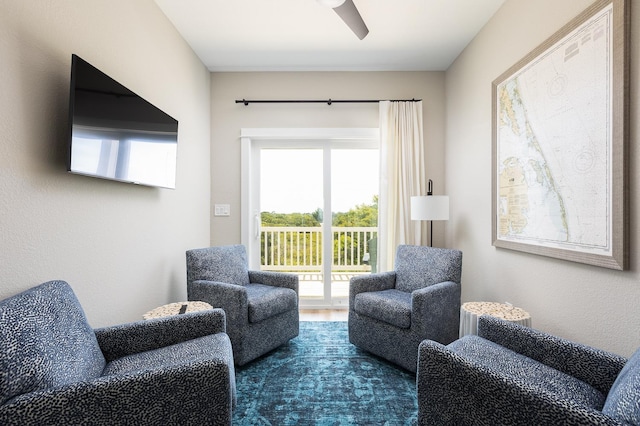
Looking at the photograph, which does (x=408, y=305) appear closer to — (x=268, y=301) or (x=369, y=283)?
(x=369, y=283)

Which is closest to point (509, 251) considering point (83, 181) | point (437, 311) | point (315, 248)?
point (437, 311)

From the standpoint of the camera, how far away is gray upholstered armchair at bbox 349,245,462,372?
2.08 meters

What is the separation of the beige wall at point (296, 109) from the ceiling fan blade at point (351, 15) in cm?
135

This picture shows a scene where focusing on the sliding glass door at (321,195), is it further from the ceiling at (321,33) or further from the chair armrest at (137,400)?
the chair armrest at (137,400)

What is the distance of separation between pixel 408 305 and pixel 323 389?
84 centimetres

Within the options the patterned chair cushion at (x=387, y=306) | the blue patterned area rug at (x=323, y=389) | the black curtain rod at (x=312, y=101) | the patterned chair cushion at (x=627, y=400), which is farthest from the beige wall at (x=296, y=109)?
the patterned chair cushion at (x=627, y=400)

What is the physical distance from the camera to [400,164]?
132 inches

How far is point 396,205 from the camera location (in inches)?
132

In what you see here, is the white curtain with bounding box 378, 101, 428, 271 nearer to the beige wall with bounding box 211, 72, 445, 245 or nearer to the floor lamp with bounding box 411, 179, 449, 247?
the beige wall with bounding box 211, 72, 445, 245

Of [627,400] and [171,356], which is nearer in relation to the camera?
[627,400]

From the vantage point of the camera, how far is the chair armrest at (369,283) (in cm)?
252

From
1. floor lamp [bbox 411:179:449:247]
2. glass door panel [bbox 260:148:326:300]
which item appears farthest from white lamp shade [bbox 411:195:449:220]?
glass door panel [bbox 260:148:326:300]

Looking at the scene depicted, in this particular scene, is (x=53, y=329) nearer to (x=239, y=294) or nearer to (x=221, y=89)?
(x=239, y=294)

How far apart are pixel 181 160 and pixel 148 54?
89 cm
